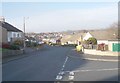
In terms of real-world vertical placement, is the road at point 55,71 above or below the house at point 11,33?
below

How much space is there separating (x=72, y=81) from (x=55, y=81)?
831 mm

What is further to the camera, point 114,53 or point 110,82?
point 114,53

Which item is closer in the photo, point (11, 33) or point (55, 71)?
point (55, 71)

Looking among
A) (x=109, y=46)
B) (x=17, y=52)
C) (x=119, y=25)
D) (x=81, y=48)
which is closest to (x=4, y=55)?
(x=17, y=52)

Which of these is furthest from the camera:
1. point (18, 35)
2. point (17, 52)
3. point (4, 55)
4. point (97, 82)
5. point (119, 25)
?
point (18, 35)

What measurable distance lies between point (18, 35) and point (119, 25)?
3109 centimetres

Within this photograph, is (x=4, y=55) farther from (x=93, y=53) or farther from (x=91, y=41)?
(x=91, y=41)

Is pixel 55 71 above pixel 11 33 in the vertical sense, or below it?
below

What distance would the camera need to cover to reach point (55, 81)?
50.3 feet

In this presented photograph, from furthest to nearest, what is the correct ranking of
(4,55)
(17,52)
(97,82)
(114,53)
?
1. (17,52)
2. (114,53)
3. (4,55)
4. (97,82)

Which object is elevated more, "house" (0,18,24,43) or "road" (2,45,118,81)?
"house" (0,18,24,43)

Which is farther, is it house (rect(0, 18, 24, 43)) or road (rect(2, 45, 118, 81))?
house (rect(0, 18, 24, 43))

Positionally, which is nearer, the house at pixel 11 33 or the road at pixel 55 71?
the road at pixel 55 71

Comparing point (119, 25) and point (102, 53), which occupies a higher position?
point (119, 25)
